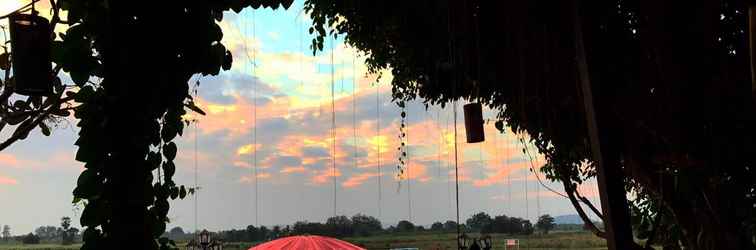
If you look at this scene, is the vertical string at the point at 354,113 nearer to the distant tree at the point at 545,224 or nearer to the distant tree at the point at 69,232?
the distant tree at the point at 69,232

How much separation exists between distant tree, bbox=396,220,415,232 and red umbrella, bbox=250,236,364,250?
2.15 feet

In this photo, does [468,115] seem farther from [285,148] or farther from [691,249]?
[285,148]

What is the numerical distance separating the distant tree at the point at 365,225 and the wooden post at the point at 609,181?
245 centimetres

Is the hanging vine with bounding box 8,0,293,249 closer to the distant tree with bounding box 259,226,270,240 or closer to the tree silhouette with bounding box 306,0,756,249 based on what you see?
the tree silhouette with bounding box 306,0,756,249

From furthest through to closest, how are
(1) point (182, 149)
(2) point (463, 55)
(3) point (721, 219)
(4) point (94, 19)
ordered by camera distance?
1. (2) point (463, 55)
2. (3) point (721, 219)
3. (1) point (182, 149)
4. (4) point (94, 19)

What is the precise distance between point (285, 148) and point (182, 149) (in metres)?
2.53

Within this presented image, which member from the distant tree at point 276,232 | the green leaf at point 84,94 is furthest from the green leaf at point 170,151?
the distant tree at point 276,232

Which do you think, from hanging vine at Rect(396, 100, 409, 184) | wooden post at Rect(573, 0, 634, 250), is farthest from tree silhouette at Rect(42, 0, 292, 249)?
hanging vine at Rect(396, 100, 409, 184)

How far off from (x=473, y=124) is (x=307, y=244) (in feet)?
7.60

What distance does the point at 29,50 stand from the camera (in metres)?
1.12

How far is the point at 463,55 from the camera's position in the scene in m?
2.49

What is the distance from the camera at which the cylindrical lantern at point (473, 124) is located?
1995 mm

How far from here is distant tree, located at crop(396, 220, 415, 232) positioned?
11.4 ft

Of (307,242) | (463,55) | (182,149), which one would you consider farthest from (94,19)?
(307,242)
